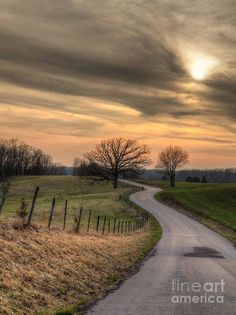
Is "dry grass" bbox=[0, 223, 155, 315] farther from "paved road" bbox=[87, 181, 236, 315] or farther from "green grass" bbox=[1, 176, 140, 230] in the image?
"green grass" bbox=[1, 176, 140, 230]

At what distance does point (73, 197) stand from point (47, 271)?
243 feet

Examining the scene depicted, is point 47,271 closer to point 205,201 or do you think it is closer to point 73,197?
point 73,197

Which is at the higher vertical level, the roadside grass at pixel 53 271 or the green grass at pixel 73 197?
the roadside grass at pixel 53 271

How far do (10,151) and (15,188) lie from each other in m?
72.9

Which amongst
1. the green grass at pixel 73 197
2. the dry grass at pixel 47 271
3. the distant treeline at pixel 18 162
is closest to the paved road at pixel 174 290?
the dry grass at pixel 47 271

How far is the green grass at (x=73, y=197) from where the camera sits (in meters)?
59.0

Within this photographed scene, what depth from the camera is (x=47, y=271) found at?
11.9 m

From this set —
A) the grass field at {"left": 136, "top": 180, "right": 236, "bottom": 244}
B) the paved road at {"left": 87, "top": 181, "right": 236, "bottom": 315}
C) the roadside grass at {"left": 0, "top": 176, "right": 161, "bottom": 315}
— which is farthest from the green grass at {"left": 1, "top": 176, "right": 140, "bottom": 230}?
the roadside grass at {"left": 0, "top": 176, "right": 161, "bottom": 315}

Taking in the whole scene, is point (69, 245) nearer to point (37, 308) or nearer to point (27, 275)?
point (27, 275)

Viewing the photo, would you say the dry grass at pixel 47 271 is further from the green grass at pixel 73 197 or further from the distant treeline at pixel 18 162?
the distant treeline at pixel 18 162

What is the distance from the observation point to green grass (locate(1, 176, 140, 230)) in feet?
193

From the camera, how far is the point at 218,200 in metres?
88.8

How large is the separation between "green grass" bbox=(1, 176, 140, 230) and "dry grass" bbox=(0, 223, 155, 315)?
3205 centimetres

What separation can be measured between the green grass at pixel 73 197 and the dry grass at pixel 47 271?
105 feet
